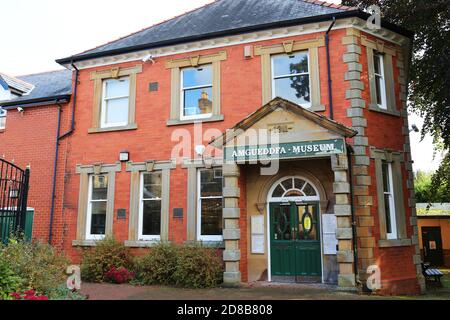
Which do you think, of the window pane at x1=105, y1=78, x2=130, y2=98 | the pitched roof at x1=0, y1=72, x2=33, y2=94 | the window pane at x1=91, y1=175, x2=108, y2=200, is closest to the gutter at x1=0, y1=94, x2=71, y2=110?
→ the pitched roof at x1=0, y1=72, x2=33, y2=94

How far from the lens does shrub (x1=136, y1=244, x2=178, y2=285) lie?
10.8 metres

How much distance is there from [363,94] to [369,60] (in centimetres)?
126

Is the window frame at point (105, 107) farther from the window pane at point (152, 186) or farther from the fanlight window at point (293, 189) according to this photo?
the fanlight window at point (293, 189)

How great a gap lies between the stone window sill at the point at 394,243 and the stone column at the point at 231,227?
390cm

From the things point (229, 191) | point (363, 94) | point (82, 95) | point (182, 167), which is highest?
point (82, 95)

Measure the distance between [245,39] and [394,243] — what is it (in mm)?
7505

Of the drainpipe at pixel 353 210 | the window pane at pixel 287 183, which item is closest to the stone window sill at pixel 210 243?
the window pane at pixel 287 183

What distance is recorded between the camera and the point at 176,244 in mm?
11609

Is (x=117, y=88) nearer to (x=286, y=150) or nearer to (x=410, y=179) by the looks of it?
(x=286, y=150)

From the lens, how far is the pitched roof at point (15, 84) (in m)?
16.0

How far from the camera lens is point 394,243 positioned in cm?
1114
